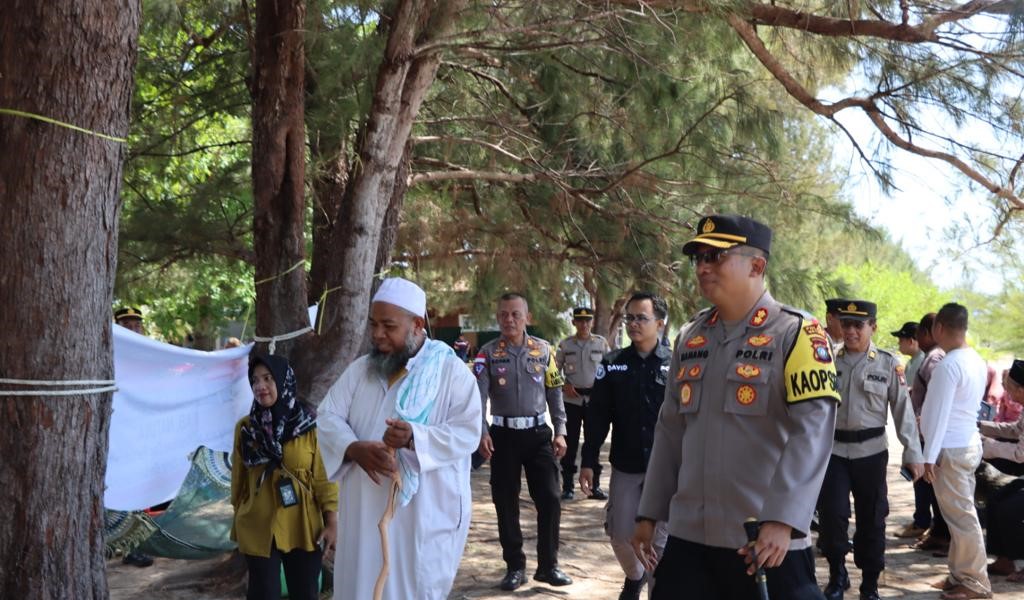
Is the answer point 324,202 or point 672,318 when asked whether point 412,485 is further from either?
point 672,318

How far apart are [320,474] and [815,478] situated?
2.92 meters

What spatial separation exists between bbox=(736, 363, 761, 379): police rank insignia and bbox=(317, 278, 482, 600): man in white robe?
59.0 inches

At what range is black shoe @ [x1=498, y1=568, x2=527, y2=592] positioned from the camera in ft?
24.6

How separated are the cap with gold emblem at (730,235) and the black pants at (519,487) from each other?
13.6 feet

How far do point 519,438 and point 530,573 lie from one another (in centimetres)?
109

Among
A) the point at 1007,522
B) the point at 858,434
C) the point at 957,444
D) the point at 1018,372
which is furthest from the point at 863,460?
the point at 1007,522

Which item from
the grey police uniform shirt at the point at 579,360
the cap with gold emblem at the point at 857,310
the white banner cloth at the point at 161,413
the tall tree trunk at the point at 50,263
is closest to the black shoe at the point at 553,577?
the white banner cloth at the point at 161,413

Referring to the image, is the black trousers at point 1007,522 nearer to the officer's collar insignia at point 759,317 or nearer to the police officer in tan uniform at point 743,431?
the police officer in tan uniform at point 743,431

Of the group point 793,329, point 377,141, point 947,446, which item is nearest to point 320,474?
point 377,141

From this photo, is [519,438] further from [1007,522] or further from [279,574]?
[1007,522]

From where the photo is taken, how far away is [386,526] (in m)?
4.61

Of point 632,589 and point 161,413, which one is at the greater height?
point 161,413

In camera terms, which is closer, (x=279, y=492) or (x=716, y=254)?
(x=716, y=254)

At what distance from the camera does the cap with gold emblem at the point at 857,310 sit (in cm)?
745
